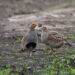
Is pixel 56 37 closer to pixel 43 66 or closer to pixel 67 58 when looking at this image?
pixel 67 58

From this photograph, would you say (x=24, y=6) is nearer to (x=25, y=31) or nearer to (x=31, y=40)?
(x=25, y=31)

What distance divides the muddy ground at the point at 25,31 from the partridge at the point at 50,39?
28 cm

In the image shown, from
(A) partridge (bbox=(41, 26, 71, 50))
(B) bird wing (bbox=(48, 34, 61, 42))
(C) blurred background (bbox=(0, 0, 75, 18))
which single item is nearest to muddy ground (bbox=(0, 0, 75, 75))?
(A) partridge (bbox=(41, 26, 71, 50))

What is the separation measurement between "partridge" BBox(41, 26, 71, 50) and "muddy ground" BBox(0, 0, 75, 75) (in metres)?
0.28

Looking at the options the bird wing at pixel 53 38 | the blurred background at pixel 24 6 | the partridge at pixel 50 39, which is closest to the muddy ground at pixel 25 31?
the partridge at pixel 50 39

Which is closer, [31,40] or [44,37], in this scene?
[31,40]

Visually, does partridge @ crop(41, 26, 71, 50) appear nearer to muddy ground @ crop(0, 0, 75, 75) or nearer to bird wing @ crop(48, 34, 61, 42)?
bird wing @ crop(48, 34, 61, 42)

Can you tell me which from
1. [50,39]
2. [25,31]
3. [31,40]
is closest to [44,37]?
[50,39]

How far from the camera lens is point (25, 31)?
1285 cm

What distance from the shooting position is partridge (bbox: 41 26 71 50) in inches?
345

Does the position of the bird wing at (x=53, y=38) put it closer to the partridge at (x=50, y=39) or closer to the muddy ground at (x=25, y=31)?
the partridge at (x=50, y=39)

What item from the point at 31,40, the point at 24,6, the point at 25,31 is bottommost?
the point at 25,31

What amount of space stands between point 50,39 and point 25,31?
4.16 meters

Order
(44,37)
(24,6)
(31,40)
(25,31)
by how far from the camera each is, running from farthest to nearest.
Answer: (24,6), (25,31), (44,37), (31,40)
